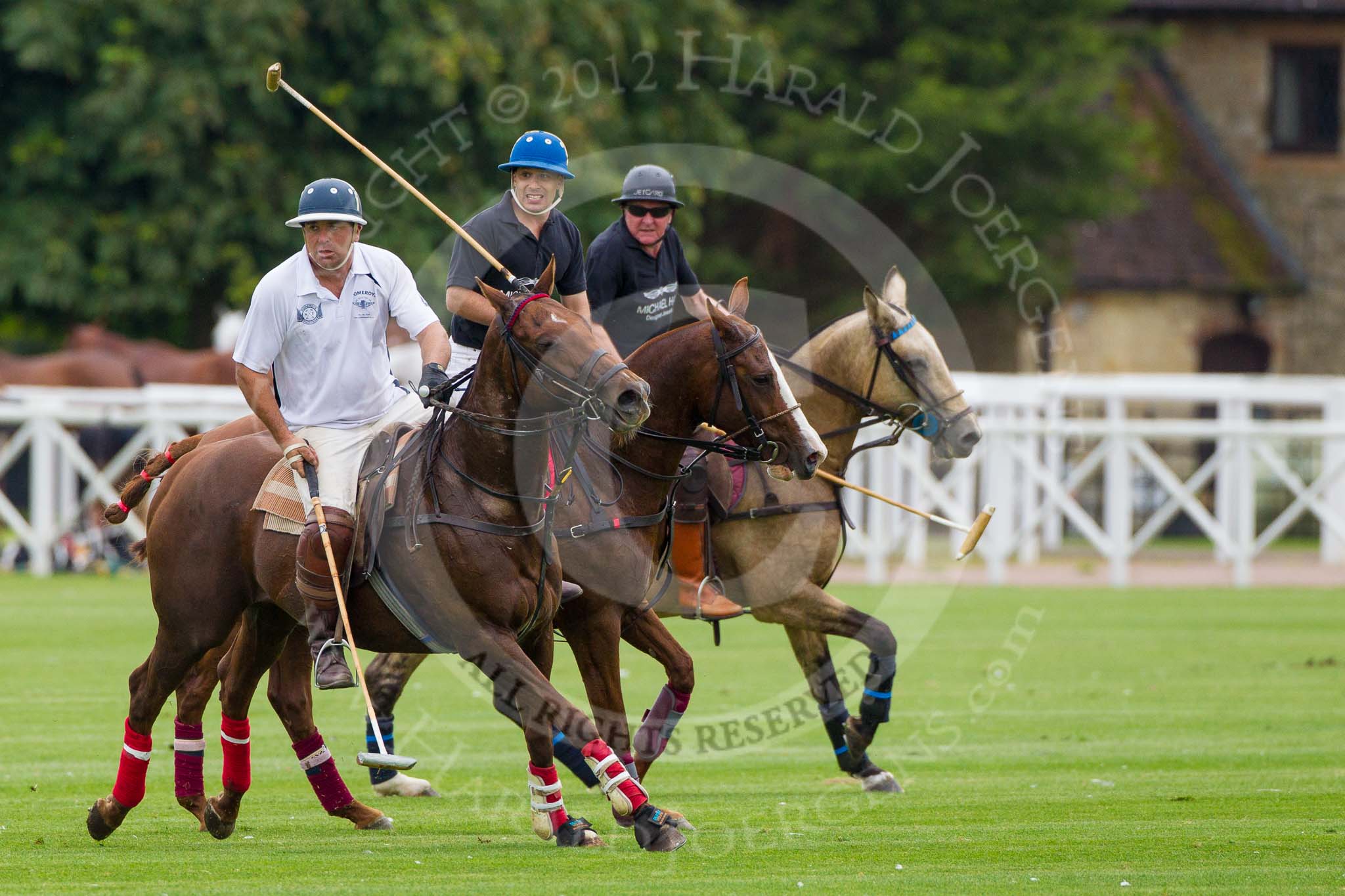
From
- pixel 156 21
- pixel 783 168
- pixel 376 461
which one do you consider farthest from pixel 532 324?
pixel 783 168

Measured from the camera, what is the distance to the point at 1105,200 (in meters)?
31.1

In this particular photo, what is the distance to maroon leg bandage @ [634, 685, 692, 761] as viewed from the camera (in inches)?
348

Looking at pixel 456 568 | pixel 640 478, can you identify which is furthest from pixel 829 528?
pixel 456 568

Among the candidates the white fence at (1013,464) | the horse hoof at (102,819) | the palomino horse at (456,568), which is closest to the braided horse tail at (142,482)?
the palomino horse at (456,568)

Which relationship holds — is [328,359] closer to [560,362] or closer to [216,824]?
[560,362]

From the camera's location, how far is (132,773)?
7637mm

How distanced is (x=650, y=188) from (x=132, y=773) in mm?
3724

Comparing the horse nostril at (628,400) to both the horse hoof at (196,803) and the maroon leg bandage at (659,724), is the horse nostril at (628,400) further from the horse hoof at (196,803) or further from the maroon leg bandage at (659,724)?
the horse hoof at (196,803)

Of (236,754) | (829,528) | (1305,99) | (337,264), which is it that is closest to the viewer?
(337,264)

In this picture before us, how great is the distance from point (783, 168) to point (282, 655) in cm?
2331

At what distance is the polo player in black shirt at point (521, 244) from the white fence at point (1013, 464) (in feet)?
41.8

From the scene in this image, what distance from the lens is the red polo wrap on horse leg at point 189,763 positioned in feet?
26.7

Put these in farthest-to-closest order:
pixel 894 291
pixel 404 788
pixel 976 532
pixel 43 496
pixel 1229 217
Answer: pixel 1229 217, pixel 43 496, pixel 894 291, pixel 976 532, pixel 404 788

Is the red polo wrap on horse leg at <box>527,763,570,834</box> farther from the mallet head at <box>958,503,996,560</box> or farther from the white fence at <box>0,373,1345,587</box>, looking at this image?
the white fence at <box>0,373,1345,587</box>
